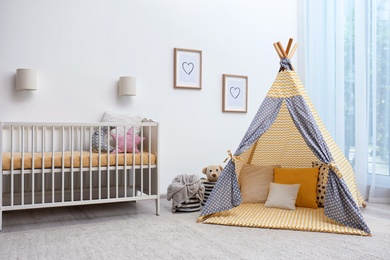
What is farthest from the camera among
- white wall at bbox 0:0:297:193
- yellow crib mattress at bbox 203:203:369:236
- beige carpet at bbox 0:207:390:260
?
white wall at bbox 0:0:297:193

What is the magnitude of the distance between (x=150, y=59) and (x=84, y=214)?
5.48 ft

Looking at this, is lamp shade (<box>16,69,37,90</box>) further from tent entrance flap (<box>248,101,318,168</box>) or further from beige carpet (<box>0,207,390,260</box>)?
tent entrance flap (<box>248,101,318,168</box>)

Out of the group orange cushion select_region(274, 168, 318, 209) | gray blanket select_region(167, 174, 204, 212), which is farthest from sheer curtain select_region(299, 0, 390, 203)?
gray blanket select_region(167, 174, 204, 212)

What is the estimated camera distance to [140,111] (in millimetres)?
4117

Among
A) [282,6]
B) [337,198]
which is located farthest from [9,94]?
[282,6]

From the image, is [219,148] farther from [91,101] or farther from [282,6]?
[282,6]

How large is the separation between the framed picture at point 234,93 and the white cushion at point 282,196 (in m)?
1.29

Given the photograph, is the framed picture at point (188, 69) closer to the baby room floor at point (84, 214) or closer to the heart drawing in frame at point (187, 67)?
the heart drawing in frame at point (187, 67)

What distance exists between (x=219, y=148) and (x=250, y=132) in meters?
1.13

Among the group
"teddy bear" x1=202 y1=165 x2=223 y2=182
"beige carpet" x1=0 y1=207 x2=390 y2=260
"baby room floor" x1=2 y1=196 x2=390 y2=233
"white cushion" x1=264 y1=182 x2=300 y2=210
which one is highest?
"teddy bear" x1=202 y1=165 x2=223 y2=182

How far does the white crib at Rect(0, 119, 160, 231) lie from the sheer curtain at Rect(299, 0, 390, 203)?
6.89 feet

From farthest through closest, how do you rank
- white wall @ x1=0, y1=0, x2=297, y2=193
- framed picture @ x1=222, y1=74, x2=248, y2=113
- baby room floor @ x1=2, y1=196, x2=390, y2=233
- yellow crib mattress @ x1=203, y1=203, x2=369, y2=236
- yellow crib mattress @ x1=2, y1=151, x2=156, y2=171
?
framed picture @ x1=222, y1=74, x2=248, y2=113 < white wall @ x1=0, y1=0, x2=297, y2=193 < baby room floor @ x1=2, y1=196, x2=390, y2=233 < yellow crib mattress @ x1=2, y1=151, x2=156, y2=171 < yellow crib mattress @ x1=203, y1=203, x2=369, y2=236

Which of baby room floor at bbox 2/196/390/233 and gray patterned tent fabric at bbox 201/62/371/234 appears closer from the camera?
gray patterned tent fabric at bbox 201/62/371/234

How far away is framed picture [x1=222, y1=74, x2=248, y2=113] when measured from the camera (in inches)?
181
